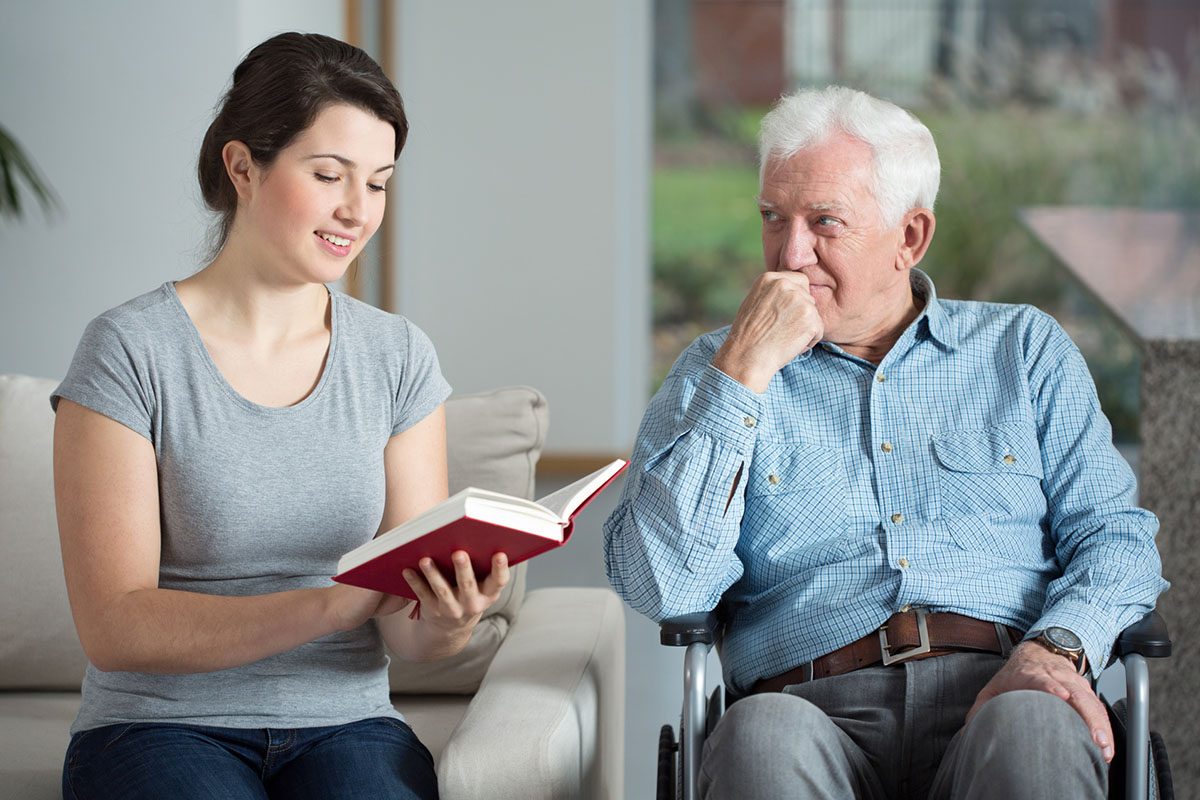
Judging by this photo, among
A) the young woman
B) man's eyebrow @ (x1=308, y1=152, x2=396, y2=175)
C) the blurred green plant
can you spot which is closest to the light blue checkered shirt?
the young woman

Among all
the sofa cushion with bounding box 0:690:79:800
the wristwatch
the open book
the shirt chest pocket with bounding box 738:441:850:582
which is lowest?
the sofa cushion with bounding box 0:690:79:800

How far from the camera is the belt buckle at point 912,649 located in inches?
67.6

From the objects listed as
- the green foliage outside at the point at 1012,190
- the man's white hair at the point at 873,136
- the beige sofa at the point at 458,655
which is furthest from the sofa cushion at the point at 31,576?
the green foliage outside at the point at 1012,190

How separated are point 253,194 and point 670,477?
2.20 ft

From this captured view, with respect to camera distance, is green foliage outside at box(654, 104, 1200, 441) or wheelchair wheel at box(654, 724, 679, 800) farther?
green foliage outside at box(654, 104, 1200, 441)

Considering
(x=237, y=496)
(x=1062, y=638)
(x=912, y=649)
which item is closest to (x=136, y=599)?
(x=237, y=496)

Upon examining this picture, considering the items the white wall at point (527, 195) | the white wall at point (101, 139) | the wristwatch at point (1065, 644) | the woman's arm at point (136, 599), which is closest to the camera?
the woman's arm at point (136, 599)

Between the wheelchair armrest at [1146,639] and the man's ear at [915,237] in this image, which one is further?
the man's ear at [915,237]

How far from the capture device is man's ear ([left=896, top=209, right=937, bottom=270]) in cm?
197

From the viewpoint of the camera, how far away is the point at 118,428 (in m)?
1.45

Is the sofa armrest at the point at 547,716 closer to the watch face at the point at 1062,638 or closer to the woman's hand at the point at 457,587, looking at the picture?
the woman's hand at the point at 457,587

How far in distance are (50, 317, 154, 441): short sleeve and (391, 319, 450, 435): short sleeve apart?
0.32 m

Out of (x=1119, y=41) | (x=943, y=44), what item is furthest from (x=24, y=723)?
(x=1119, y=41)

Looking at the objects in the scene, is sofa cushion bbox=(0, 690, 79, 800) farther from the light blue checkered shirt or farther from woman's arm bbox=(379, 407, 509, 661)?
the light blue checkered shirt
